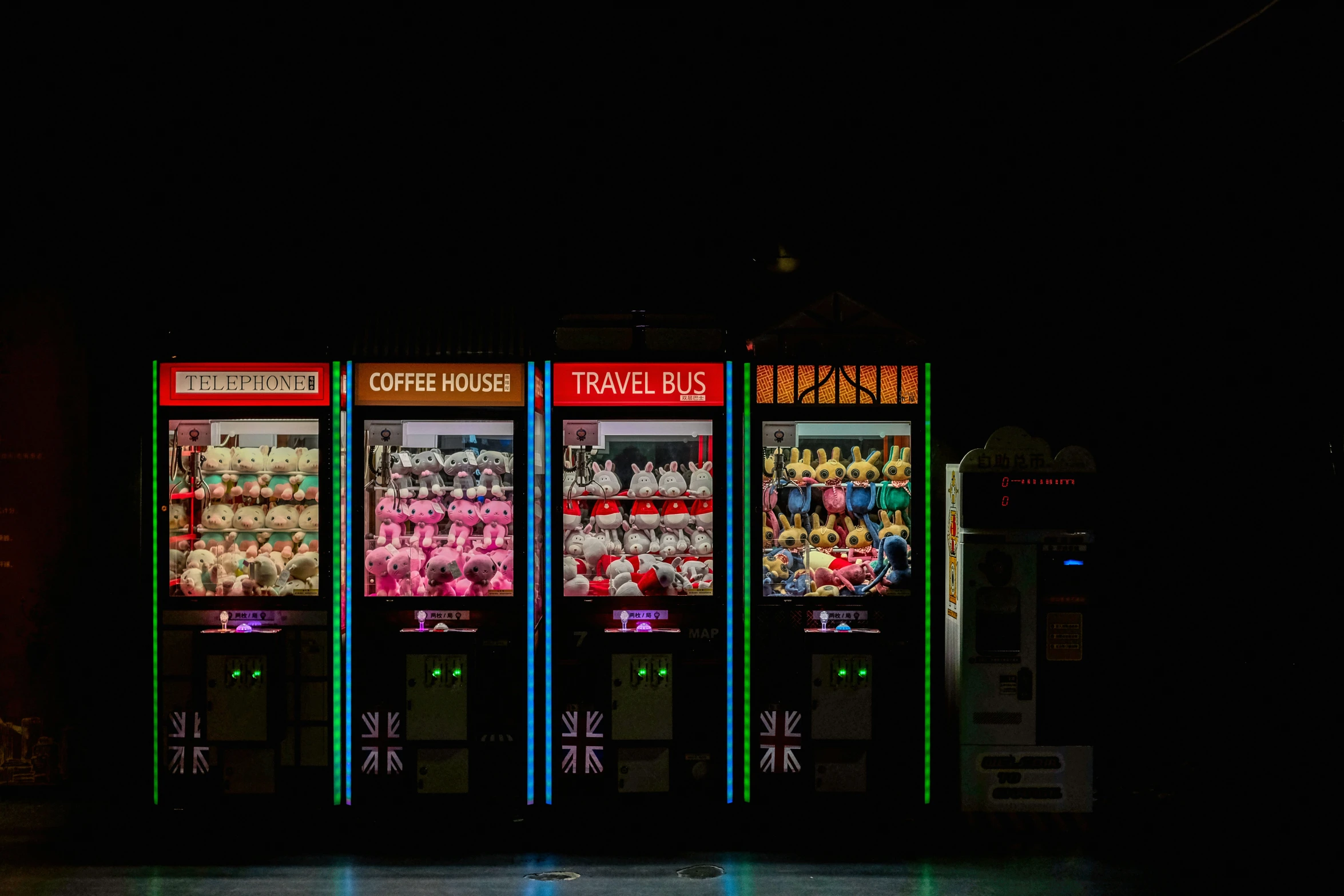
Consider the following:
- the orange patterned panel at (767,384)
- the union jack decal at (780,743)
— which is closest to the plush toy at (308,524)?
the orange patterned panel at (767,384)

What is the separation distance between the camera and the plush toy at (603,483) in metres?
4.81

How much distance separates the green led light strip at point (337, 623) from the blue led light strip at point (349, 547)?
0.10 feet

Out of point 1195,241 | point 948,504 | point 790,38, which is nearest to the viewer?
point 790,38

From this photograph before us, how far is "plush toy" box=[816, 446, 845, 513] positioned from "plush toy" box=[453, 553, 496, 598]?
5.77 ft

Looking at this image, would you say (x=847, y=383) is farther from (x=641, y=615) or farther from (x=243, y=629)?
(x=243, y=629)

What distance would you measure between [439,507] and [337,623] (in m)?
0.76

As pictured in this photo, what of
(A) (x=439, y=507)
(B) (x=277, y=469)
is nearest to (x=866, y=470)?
(A) (x=439, y=507)

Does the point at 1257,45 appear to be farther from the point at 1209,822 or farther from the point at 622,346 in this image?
the point at 1209,822

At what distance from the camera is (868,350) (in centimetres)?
476

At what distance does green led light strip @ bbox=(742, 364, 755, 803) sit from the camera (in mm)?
4691

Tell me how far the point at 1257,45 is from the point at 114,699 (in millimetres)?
7167

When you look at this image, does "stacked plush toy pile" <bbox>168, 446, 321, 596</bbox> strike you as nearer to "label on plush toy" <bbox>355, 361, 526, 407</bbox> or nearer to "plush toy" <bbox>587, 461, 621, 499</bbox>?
"label on plush toy" <bbox>355, 361, 526, 407</bbox>

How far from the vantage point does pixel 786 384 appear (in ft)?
15.5

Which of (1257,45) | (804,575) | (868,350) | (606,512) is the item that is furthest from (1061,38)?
(606,512)
